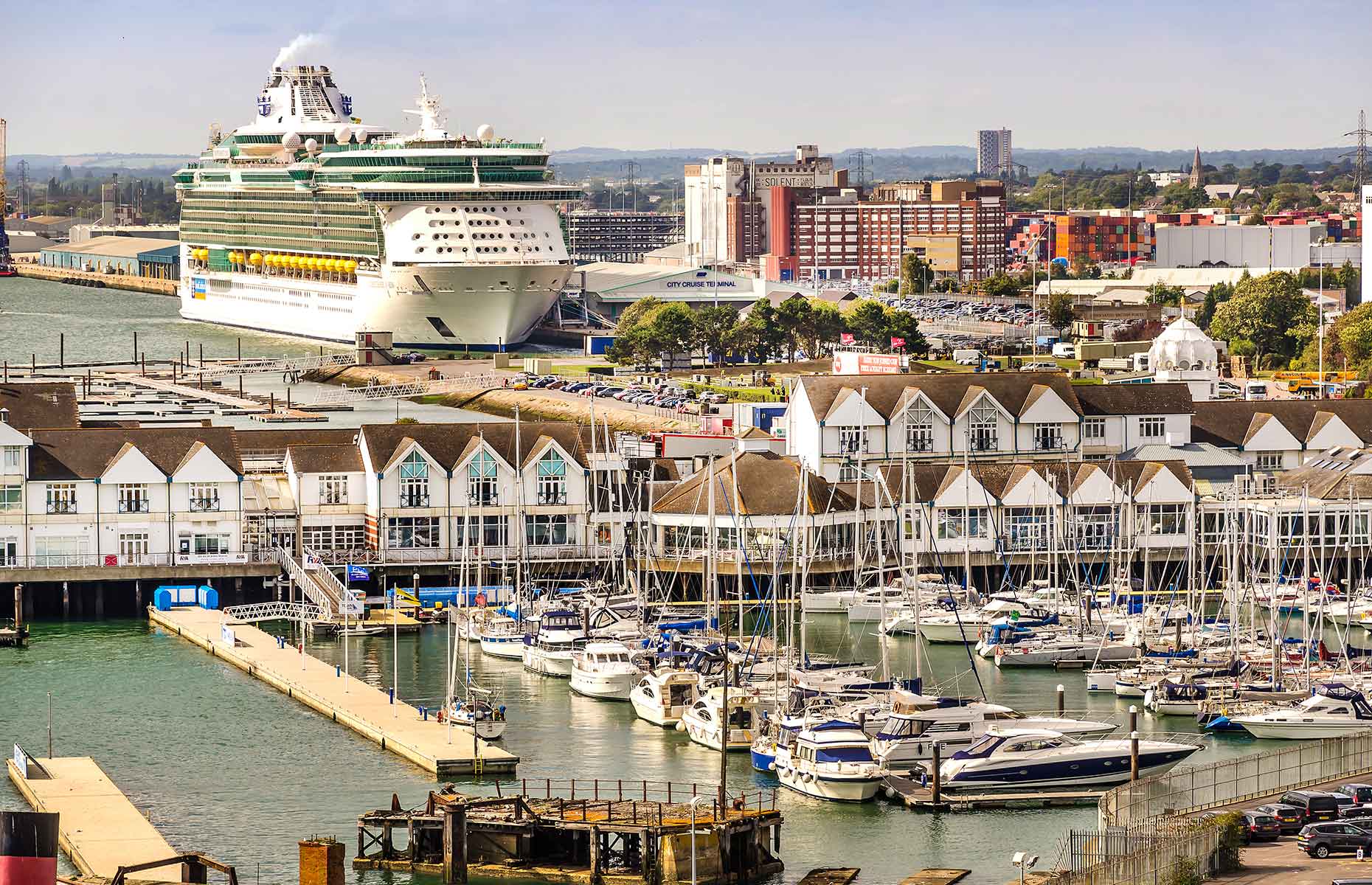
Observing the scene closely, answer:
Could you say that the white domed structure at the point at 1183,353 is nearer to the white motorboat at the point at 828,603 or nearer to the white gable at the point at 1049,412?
the white gable at the point at 1049,412

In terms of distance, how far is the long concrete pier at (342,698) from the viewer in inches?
1630

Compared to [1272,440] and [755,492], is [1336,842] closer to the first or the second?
[755,492]

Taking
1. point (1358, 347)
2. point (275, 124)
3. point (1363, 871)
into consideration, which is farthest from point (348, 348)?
point (1363, 871)

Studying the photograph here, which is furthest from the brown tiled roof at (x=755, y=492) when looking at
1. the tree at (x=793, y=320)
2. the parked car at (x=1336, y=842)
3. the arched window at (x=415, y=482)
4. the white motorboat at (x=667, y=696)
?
the tree at (x=793, y=320)

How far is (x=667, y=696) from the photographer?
45.8 meters

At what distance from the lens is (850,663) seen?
4928 centimetres

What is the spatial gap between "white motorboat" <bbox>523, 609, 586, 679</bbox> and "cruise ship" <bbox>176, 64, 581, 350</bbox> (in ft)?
255

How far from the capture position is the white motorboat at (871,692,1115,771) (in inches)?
1594

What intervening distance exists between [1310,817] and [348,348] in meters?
105

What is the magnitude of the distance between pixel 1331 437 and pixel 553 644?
25563mm

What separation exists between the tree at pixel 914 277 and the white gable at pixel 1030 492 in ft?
362

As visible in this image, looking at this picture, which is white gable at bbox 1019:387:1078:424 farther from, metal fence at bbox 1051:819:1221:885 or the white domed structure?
metal fence at bbox 1051:819:1221:885

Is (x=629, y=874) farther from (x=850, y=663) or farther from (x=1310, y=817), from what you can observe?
(x=850, y=663)

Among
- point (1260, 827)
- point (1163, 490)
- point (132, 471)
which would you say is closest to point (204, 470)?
point (132, 471)
